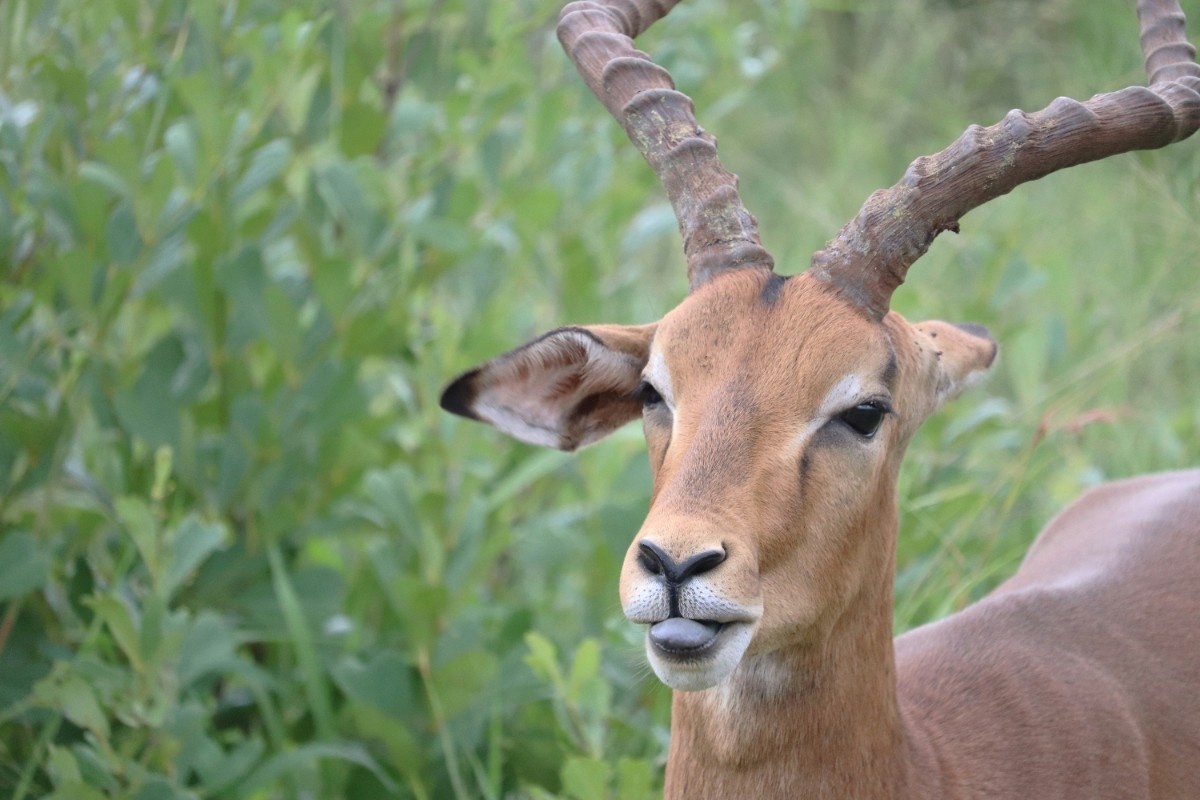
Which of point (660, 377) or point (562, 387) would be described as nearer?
point (660, 377)

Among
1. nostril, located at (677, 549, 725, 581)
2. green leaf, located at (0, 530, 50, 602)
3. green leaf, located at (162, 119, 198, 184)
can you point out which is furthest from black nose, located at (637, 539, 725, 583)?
green leaf, located at (162, 119, 198, 184)

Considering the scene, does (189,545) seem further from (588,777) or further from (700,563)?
(700,563)

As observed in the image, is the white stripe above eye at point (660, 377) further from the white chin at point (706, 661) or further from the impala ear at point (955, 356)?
the impala ear at point (955, 356)

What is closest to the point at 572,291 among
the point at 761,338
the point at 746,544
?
the point at 761,338

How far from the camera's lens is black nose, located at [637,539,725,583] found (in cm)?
241

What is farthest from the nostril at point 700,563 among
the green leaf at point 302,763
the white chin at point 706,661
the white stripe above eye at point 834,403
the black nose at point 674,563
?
the green leaf at point 302,763

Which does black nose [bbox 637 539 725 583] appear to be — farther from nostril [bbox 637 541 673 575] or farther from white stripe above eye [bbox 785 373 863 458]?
white stripe above eye [bbox 785 373 863 458]

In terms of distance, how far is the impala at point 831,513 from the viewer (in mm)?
2652

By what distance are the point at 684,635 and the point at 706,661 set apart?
71 millimetres

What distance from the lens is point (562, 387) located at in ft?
11.3

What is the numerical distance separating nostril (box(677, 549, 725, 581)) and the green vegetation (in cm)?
112

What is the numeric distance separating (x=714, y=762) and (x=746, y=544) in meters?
0.63

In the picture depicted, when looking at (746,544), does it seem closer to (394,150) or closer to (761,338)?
(761,338)

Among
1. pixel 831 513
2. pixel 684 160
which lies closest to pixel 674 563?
pixel 831 513
